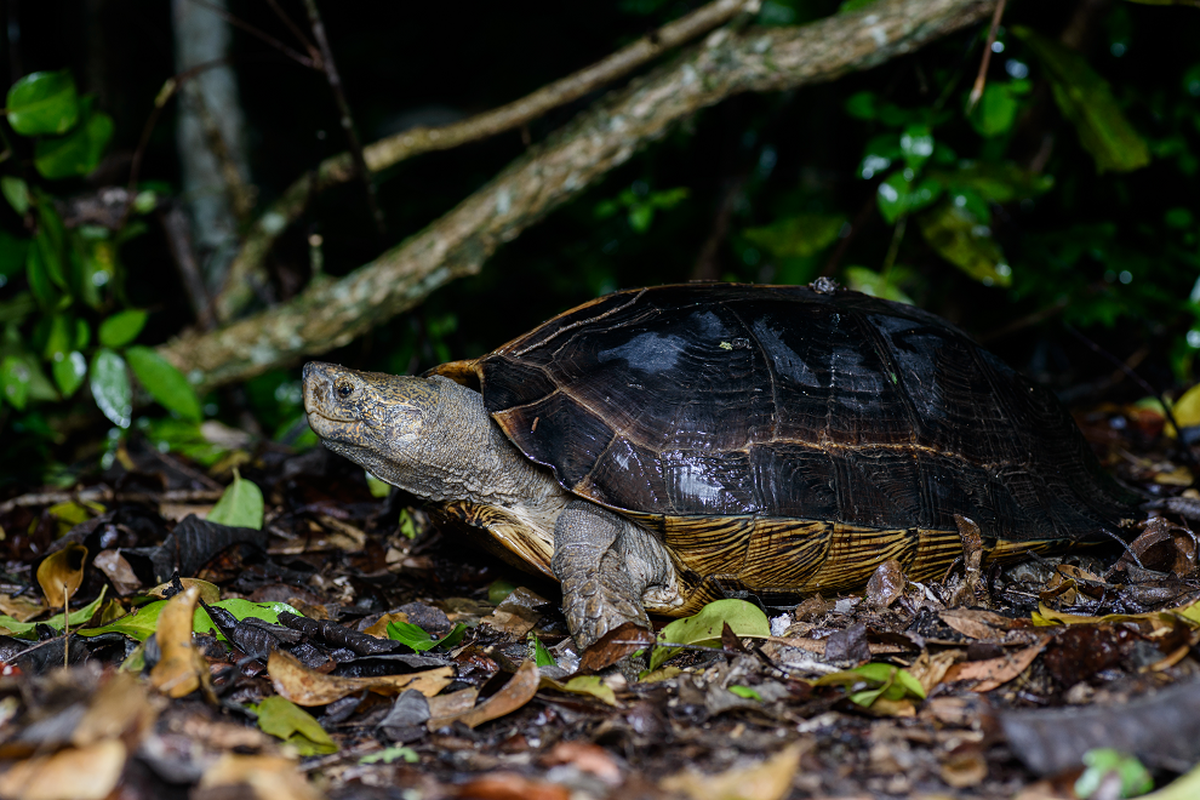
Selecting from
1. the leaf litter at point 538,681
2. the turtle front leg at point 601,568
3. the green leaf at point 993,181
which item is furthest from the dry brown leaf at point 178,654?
the green leaf at point 993,181

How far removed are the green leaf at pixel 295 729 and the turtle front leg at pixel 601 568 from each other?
0.80m

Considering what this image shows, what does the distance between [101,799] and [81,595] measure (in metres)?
1.77

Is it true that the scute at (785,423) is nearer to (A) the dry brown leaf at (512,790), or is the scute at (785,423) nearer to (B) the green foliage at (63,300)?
(A) the dry brown leaf at (512,790)

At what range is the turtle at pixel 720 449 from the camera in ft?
8.37

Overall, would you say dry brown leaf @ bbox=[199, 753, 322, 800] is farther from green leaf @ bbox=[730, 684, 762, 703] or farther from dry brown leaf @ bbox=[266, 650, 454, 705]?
green leaf @ bbox=[730, 684, 762, 703]

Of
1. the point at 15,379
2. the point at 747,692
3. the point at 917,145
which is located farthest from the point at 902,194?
the point at 15,379

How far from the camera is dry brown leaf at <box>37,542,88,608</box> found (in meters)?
2.66

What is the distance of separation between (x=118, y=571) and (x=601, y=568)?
5.63 feet

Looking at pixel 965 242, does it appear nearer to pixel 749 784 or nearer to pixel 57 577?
pixel 749 784

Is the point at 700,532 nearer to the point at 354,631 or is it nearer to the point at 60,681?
the point at 354,631

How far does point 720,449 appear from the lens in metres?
2.58

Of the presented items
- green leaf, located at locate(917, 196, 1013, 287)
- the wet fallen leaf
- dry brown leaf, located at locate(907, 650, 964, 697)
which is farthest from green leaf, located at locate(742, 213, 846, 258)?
the wet fallen leaf

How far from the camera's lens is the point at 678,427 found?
8.55ft

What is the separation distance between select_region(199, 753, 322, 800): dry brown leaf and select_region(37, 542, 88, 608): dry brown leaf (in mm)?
1696
